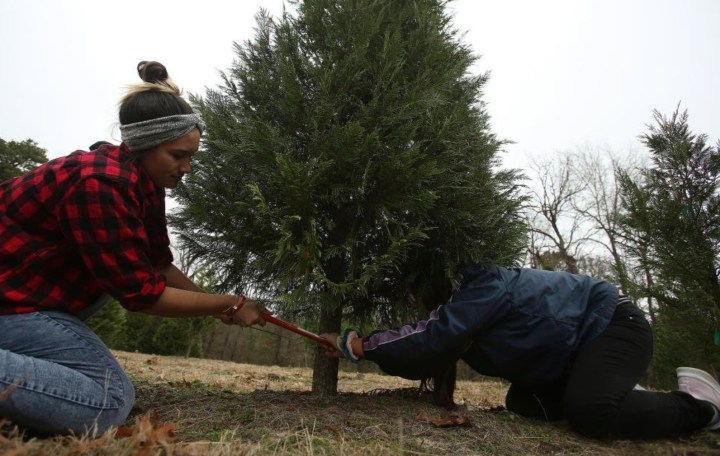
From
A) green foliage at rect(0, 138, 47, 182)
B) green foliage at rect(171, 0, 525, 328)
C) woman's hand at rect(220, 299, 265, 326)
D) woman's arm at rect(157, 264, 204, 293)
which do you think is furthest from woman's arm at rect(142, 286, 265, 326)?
green foliage at rect(0, 138, 47, 182)

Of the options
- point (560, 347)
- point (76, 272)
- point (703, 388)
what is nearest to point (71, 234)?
point (76, 272)

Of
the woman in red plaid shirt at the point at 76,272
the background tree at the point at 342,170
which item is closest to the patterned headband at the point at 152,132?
the woman in red plaid shirt at the point at 76,272

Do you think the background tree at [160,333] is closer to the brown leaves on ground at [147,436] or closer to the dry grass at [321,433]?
the dry grass at [321,433]

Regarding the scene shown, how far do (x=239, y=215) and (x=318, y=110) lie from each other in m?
0.89

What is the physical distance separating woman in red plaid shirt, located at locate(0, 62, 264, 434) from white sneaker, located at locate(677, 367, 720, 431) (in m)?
3.13

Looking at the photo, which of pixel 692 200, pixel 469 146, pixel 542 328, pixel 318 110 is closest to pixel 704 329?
pixel 692 200

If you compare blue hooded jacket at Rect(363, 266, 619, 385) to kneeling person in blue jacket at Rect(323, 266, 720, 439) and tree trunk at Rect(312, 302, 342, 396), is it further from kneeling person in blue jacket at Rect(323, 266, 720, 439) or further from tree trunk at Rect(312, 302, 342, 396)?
tree trunk at Rect(312, 302, 342, 396)

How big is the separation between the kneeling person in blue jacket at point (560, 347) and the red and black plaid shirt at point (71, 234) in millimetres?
1400

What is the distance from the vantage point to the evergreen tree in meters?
5.15

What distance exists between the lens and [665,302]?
5.61 metres

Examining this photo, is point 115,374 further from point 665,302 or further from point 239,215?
point 665,302

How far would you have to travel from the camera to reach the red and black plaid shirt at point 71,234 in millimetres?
2014

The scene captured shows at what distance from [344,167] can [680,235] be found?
460 cm

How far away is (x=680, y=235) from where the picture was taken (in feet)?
17.6
